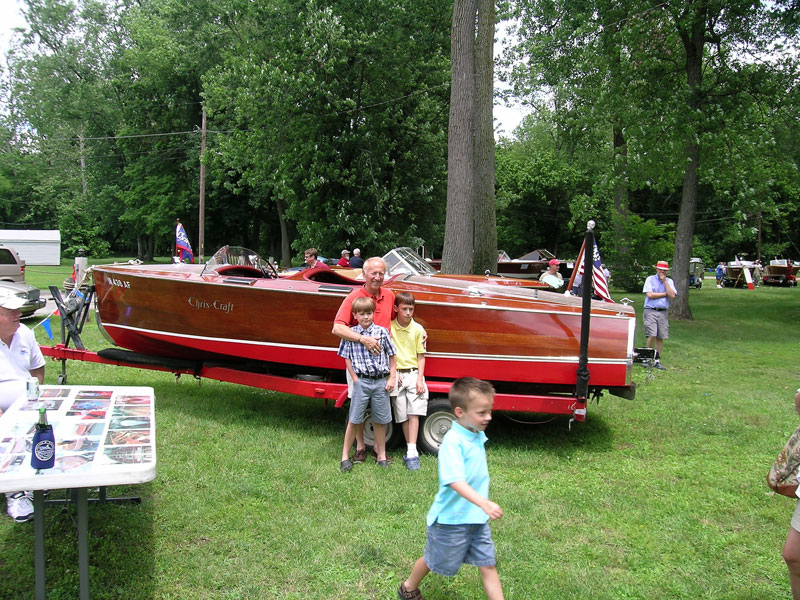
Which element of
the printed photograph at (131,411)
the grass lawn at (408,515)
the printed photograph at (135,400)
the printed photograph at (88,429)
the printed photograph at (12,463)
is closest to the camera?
the printed photograph at (12,463)

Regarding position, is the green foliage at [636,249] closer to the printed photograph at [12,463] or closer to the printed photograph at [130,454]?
the printed photograph at [130,454]

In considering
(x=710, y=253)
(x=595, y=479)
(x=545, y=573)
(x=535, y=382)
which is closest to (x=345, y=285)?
(x=535, y=382)

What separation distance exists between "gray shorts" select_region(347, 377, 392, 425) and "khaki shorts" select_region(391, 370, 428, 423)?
0.54 ft

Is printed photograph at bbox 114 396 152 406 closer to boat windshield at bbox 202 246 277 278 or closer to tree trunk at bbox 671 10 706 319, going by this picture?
boat windshield at bbox 202 246 277 278

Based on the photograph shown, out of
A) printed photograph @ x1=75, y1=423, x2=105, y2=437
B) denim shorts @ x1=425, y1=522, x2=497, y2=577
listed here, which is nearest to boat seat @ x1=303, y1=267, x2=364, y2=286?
printed photograph @ x1=75, y1=423, x2=105, y2=437

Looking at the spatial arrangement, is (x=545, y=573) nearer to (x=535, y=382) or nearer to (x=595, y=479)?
(x=595, y=479)

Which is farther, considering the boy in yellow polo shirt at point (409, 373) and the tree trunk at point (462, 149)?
the tree trunk at point (462, 149)

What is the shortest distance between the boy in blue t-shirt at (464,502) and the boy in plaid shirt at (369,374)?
7.29ft

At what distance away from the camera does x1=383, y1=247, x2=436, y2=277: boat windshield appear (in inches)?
319

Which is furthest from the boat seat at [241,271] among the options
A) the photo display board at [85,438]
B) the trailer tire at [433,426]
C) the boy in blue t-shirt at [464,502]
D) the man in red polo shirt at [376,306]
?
the boy in blue t-shirt at [464,502]

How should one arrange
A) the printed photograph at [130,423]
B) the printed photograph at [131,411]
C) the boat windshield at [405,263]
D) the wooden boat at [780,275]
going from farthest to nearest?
the wooden boat at [780,275]
the boat windshield at [405,263]
the printed photograph at [131,411]
the printed photograph at [130,423]

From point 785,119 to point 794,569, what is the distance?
634 inches

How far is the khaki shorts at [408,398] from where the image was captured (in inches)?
223

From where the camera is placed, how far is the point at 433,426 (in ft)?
19.6
